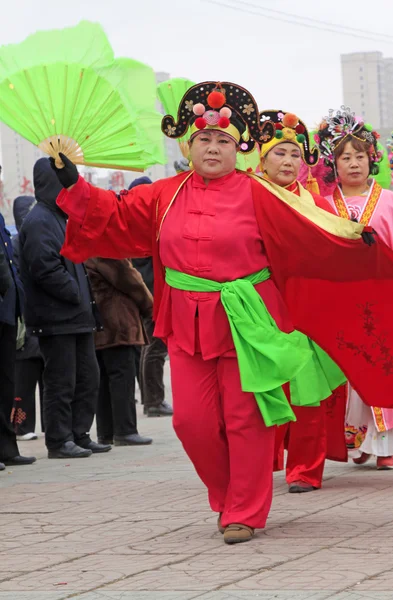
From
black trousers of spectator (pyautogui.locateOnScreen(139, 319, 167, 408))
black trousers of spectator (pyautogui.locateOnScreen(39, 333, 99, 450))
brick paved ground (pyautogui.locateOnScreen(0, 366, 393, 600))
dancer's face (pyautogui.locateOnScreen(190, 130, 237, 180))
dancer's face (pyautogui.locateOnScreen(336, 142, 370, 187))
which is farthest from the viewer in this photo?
black trousers of spectator (pyautogui.locateOnScreen(139, 319, 167, 408))

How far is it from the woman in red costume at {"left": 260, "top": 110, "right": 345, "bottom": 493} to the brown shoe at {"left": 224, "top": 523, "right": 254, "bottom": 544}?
1454 millimetres

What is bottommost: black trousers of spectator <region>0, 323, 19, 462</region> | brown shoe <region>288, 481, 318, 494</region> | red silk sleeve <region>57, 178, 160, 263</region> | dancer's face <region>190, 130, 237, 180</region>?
brown shoe <region>288, 481, 318, 494</region>

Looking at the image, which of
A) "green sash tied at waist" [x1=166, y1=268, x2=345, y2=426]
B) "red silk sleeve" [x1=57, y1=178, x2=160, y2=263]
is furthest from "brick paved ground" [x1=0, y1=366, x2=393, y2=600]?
"red silk sleeve" [x1=57, y1=178, x2=160, y2=263]

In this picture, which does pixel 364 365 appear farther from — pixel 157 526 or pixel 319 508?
pixel 157 526

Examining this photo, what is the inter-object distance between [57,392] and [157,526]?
114 inches

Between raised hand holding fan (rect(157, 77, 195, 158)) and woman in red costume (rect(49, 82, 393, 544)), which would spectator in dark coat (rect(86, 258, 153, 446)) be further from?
woman in red costume (rect(49, 82, 393, 544))

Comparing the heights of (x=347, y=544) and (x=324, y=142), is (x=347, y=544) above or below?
below

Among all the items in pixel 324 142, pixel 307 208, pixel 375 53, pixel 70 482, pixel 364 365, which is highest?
pixel 375 53

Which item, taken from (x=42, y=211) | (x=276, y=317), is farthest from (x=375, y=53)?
(x=276, y=317)

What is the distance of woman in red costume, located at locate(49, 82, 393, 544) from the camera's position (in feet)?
17.9

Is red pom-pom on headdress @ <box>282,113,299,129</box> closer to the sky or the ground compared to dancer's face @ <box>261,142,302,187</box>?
closer to the sky

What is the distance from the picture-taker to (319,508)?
6.10 metres

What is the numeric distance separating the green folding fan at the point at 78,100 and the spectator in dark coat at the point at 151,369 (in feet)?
14.6

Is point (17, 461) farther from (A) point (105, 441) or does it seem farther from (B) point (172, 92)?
(B) point (172, 92)
